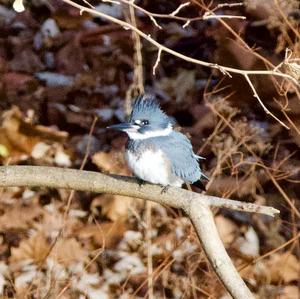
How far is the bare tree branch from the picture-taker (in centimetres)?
226

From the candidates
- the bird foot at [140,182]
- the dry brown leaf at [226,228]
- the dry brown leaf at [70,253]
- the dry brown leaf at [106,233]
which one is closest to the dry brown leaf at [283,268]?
the dry brown leaf at [226,228]

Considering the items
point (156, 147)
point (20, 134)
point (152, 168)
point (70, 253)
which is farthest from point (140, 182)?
point (20, 134)

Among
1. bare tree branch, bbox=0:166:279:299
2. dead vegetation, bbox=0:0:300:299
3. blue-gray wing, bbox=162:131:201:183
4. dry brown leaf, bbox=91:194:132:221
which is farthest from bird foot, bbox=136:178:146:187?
dry brown leaf, bbox=91:194:132:221

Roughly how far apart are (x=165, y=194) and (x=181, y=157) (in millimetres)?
297

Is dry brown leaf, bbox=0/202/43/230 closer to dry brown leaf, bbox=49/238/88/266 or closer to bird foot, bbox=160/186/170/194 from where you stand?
dry brown leaf, bbox=49/238/88/266

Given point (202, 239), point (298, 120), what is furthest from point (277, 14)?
point (202, 239)

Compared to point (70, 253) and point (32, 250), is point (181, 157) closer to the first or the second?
point (70, 253)

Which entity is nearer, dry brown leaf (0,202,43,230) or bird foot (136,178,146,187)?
bird foot (136,178,146,187)

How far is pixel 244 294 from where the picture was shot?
2.26 m

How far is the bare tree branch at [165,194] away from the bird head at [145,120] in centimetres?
23

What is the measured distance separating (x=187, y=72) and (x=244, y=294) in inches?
120

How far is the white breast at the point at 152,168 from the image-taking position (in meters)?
2.54

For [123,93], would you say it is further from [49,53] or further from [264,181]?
[264,181]

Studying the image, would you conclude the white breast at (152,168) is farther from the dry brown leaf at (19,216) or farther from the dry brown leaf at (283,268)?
the dry brown leaf at (19,216)
